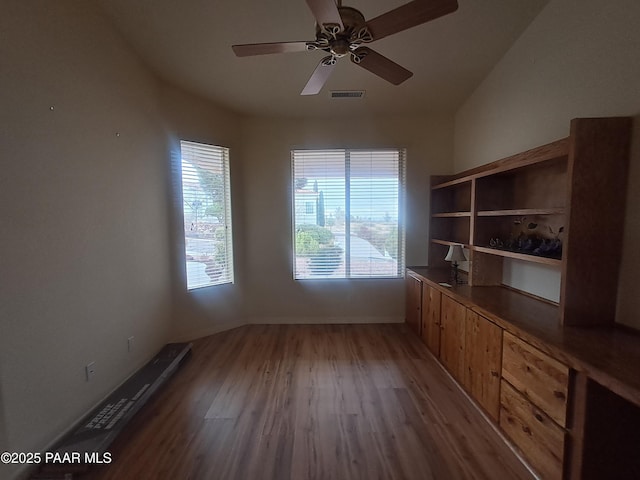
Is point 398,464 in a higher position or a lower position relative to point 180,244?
lower

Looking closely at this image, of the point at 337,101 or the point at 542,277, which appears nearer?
the point at 542,277

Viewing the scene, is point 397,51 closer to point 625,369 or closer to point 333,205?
point 333,205

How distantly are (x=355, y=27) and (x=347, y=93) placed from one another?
1560mm

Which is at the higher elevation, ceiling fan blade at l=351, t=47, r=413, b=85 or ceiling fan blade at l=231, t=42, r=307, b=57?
ceiling fan blade at l=231, t=42, r=307, b=57

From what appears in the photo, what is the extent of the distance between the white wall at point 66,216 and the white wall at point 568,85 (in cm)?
349

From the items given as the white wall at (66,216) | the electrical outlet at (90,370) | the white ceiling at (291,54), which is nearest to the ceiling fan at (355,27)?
the white ceiling at (291,54)

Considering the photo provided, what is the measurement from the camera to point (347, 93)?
2.99 m

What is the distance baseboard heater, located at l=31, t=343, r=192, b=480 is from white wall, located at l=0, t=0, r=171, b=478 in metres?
0.09

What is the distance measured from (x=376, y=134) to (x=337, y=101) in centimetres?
73

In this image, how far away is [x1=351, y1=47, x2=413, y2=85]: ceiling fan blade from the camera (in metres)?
1.71

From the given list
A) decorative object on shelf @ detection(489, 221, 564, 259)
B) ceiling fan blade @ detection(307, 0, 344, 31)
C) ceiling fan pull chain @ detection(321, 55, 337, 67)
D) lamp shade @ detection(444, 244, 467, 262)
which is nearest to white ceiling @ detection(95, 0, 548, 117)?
ceiling fan pull chain @ detection(321, 55, 337, 67)

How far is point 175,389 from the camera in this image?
2291 millimetres

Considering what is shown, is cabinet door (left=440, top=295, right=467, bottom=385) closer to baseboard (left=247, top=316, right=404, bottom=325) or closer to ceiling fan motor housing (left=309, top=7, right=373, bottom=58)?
baseboard (left=247, top=316, right=404, bottom=325)

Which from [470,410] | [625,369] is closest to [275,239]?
[470,410]
